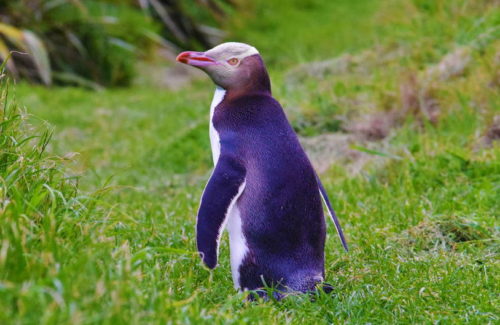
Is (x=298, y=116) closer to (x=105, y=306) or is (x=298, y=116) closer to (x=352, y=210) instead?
(x=352, y=210)

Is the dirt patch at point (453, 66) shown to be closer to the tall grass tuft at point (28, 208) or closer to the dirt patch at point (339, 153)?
the dirt patch at point (339, 153)

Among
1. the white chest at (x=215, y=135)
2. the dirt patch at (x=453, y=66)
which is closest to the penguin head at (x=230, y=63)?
the white chest at (x=215, y=135)

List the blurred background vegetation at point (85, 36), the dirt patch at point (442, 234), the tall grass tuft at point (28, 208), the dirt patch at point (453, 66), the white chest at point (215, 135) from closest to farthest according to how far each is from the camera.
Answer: the tall grass tuft at point (28, 208)
the white chest at point (215, 135)
the dirt patch at point (442, 234)
the dirt patch at point (453, 66)
the blurred background vegetation at point (85, 36)

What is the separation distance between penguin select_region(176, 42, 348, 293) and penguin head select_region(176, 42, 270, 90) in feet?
0.38

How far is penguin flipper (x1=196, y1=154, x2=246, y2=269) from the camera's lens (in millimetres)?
2924

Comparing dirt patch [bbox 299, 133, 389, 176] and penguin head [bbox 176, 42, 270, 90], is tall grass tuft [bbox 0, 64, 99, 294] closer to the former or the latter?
penguin head [bbox 176, 42, 270, 90]

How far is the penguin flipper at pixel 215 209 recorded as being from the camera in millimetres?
2924

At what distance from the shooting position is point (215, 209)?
293cm

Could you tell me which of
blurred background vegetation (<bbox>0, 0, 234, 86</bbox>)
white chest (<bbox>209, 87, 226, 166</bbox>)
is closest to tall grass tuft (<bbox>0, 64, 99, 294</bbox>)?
white chest (<bbox>209, 87, 226, 166</bbox>)

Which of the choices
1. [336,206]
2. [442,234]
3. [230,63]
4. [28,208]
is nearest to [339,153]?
[336,206]

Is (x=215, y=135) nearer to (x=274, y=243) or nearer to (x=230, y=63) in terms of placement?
(x=230, y=63)

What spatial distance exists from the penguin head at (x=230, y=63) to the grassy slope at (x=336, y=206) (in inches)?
24.3

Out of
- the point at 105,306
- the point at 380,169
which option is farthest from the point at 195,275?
the point at 380,169

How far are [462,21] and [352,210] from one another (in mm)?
3889
